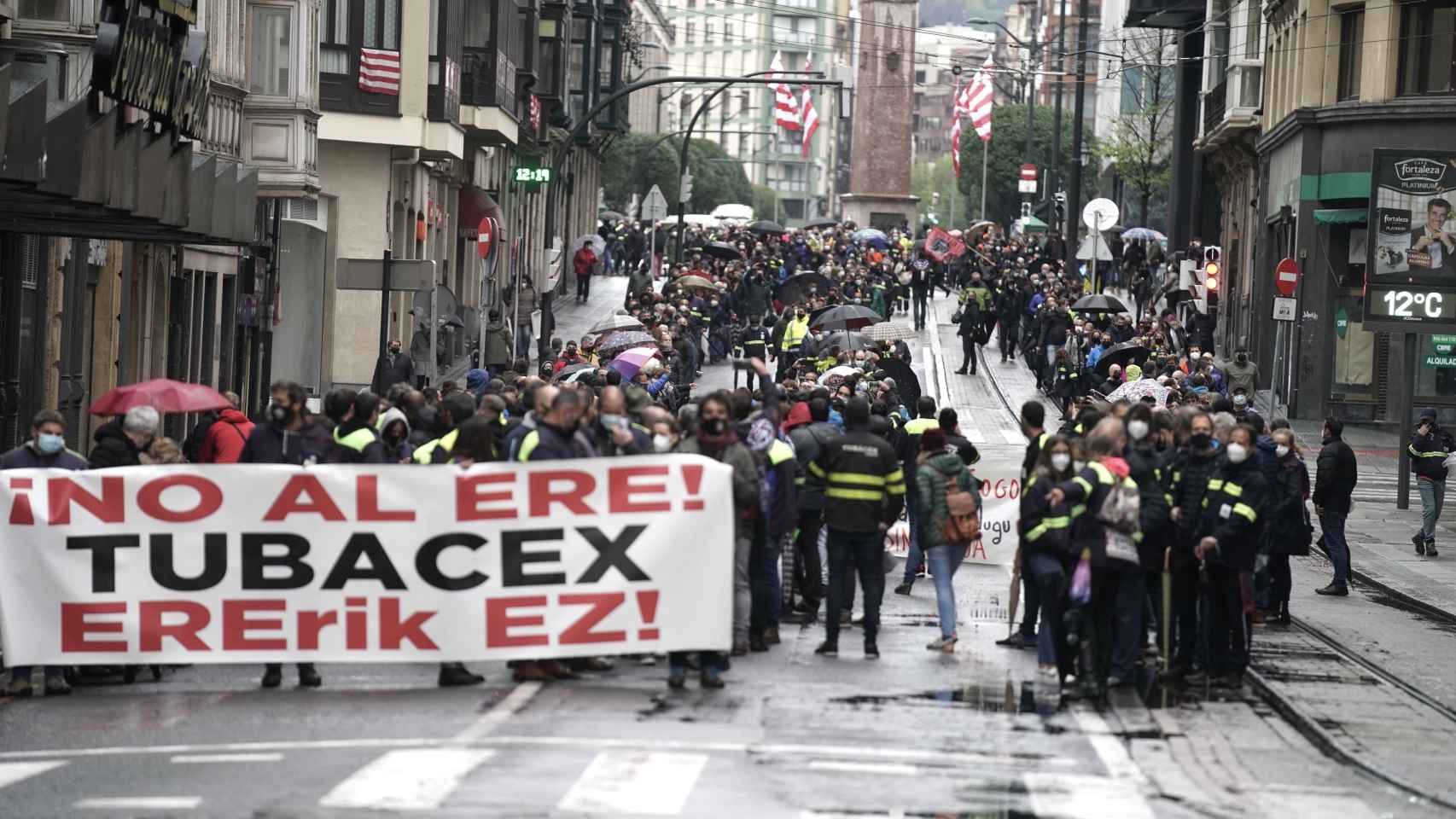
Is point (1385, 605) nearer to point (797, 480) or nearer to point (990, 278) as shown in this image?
point (797, 480)

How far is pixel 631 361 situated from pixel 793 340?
38.4 ft

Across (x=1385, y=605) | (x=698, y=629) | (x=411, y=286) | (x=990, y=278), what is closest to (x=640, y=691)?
(x=698, y=629)

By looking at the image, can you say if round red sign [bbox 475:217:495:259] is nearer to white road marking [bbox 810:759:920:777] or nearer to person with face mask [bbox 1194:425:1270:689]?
person with face mask [bbox 1194:425:1270:689]

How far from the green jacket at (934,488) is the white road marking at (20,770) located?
272 inches

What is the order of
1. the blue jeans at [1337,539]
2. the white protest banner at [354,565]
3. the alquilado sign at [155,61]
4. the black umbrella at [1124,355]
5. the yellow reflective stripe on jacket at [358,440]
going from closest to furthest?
the white protest banner at [354,565] → the yellow reflective stripe on jacket at [358,440] → the alquilado sign at [155,61] → the blue jeans at [1337,539] → the black umbrella at [1124,355]

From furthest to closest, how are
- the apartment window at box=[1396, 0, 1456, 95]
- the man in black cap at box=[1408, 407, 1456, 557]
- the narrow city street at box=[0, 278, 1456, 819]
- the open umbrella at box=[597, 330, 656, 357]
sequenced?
1. the apartment window at box=[1396, 0, 1456, 95]
2. the open umbrella at box=[597, 330, 656, 357]
3. the man in black cap at box=[1408, 407, 1456, 557]
4. the narrow city street at box=[0, 278, 1456, 819]

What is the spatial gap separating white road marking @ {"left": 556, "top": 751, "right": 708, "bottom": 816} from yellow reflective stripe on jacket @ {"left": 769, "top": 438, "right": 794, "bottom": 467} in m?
4.78

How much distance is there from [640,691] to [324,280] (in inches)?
1106

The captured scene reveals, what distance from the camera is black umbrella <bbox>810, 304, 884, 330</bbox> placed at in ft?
135

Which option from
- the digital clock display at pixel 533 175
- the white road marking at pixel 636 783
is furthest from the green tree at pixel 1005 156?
the white road marking at pixel 636 783

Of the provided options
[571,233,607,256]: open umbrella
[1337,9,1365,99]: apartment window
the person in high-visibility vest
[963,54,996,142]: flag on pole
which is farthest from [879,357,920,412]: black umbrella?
[963,54,996,142]: flag on pole

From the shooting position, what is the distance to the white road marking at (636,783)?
10227mm

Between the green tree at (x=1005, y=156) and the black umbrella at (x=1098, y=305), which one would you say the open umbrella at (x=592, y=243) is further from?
the green tree at (x=1005, y=156)

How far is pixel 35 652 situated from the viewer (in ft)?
45.7
